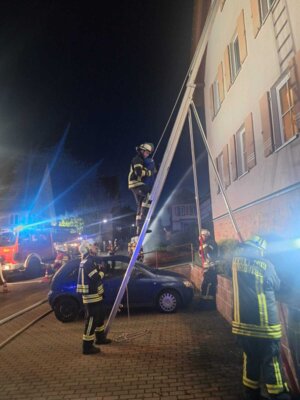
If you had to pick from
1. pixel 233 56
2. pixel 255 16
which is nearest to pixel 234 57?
pixel 233 56

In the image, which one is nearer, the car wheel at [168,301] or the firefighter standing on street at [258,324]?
the firefighter standing on street at [258,324]

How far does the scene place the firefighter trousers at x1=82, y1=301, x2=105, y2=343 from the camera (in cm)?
637

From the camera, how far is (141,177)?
7.00m

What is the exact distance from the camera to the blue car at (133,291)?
925 centimetres

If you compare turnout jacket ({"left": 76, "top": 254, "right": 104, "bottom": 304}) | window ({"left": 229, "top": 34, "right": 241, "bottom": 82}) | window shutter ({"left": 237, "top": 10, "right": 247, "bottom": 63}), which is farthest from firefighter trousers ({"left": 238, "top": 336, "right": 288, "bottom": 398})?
window ({"left": 229, "top": 34, "right": 241, "bottom": 82})

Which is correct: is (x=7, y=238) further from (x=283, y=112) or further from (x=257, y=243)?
(x=257, y=243)

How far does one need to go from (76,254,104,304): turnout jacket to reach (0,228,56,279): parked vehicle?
13.3 meters

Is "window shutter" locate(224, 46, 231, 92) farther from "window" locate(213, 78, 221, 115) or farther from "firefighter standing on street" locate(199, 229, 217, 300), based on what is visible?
"firefighter standing on street" locate(199, 229, 217, 300)

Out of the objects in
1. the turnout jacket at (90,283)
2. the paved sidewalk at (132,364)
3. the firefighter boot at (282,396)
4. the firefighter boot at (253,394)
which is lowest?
the paved sidewalk at (132,364)

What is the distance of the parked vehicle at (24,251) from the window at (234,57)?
1379cm

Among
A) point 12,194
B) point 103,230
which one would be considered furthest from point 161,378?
point 103,230

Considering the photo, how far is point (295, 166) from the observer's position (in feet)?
22.7

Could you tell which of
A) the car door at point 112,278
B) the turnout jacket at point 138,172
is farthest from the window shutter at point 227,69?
the car door at point 112,278

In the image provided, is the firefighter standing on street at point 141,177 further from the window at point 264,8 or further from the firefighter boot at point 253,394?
the window at point 264,8
